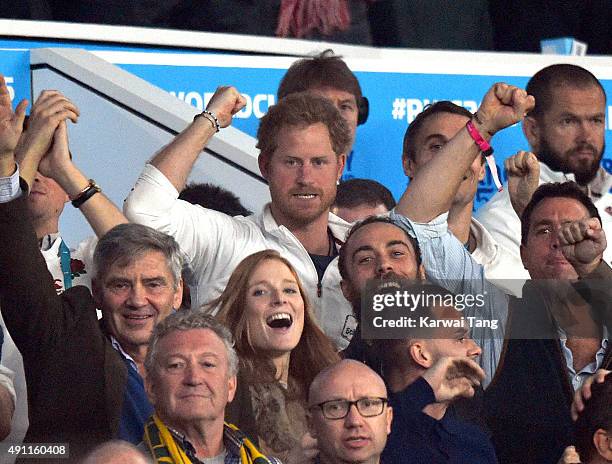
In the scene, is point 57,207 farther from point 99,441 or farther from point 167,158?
point 99,441

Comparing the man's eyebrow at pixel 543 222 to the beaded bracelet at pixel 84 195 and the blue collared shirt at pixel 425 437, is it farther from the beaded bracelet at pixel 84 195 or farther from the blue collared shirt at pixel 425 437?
the beaded bracelet at pixel 84 195

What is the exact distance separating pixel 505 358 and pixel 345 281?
22.0 inches

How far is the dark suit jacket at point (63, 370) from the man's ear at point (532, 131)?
2208 millimetres

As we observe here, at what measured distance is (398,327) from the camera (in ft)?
17.3

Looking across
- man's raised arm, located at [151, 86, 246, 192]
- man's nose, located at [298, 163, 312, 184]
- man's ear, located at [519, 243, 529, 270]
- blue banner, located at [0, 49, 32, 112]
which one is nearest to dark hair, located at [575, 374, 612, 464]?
man's ear, located at [519, 243, 529, 270]

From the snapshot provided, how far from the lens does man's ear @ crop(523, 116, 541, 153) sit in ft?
21.5

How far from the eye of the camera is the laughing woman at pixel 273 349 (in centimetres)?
509

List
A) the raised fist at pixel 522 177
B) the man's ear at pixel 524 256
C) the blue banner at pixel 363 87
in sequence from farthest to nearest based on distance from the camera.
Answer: the blue banner at pixel 363 87 → the raised fist at pixel 522 177 → the man's ear at pixel 524 256

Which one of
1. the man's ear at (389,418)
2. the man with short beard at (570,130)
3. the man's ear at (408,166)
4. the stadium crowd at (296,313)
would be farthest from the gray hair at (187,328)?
the man with short beard at (570,130)

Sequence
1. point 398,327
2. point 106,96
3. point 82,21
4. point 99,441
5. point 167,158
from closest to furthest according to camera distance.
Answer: point 99,441
point 398,327
point 167,158
point 106,96
point 82,21

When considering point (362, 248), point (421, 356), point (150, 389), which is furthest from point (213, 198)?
point (150, 389)

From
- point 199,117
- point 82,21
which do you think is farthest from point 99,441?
point 82,21

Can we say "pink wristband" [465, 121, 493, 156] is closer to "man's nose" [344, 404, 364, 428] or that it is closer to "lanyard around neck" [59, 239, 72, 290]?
"man's nose" [344, 404, 364, 428]

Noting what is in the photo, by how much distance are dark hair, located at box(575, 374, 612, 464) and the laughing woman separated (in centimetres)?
78
